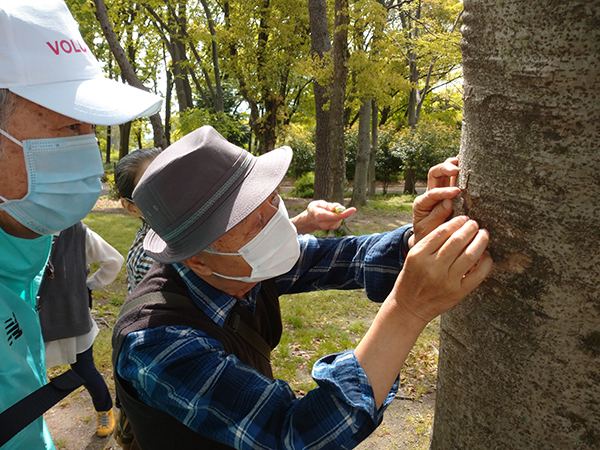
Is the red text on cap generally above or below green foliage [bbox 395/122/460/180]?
above

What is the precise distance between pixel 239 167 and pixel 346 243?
0.72m

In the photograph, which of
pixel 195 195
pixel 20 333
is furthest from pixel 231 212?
pixel 20 333

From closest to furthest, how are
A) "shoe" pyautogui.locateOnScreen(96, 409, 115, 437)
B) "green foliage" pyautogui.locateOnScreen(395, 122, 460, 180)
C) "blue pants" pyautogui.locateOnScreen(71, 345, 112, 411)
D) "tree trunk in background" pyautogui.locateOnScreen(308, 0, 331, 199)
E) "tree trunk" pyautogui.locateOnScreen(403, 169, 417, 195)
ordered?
"blue pants" pyautogui.locateOnScreen(71, 345, 112, 411) → "shoe" pyautogui.locateOnScreen(96, 409, 115, 437) → "tree trunk in background" pyautogui.locateOnScreen(308, 0, 331, 199) → "green foliage" pyautogui.locateOnScreen(395, 122, 460, 180) → "tree trunk" pyautogui.locateOnScreen(403, 169, 417, 195)

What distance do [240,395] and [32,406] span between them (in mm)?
737

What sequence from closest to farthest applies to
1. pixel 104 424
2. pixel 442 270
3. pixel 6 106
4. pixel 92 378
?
pixel 442 270, pixel 6 106, pixel 92 378, pixel 104 424

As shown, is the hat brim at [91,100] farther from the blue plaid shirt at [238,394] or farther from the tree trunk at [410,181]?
the tree trunk at [410,181]

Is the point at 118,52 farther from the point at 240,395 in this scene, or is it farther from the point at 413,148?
the point at 413,148

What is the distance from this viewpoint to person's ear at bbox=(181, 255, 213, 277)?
163 centimetres

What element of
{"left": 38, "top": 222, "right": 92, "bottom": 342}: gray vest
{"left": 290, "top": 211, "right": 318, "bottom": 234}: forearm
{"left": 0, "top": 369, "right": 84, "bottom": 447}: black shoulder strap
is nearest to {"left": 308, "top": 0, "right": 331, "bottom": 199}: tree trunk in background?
{"left": 38, "top": 222, "right": 92, "bottom": 342}: gray vest

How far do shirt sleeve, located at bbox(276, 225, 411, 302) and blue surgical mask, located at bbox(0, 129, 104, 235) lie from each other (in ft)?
3.15

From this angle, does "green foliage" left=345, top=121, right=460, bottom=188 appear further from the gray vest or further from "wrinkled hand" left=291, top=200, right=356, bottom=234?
"wrinkled hand" left=291, top=200, right=356, bottom=234

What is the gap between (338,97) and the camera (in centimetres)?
868

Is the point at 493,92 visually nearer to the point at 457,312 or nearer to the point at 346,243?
the point at 457,312

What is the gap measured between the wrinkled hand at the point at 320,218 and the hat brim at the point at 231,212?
0.48 m
